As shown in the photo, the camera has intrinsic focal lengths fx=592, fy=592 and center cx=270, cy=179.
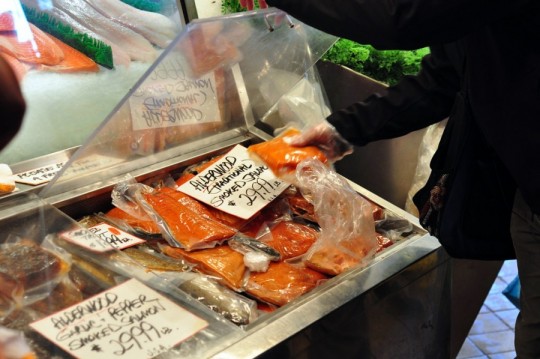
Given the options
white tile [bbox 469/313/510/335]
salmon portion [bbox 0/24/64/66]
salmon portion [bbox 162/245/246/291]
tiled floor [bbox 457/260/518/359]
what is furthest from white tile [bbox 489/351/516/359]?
salmon portion [bbox 0/24/64/66]

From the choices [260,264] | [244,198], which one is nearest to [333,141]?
[244,198]

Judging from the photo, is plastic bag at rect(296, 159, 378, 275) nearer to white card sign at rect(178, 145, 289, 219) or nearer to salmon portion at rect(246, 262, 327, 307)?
salmon portion at rect(246, 262, 327, 307)

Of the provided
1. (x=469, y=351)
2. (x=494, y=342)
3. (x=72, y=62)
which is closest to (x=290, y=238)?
(x=72, y=62)

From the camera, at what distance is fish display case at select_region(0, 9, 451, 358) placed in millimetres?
1214

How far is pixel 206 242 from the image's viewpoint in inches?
61.2

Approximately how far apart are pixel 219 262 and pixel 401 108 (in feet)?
2.17

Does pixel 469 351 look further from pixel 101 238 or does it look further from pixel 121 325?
pixel 121 325

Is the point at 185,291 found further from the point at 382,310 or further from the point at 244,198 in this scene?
the point at 382,310

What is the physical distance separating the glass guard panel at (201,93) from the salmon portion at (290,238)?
1.42 ft

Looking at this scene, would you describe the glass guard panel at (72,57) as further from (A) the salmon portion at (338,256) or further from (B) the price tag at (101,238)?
(A) the salmon portion at (338,256)

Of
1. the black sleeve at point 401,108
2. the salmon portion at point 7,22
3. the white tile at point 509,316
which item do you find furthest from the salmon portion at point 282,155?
the white tile at point 509,316

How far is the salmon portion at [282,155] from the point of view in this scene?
1607mm

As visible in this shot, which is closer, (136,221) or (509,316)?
(136,221)

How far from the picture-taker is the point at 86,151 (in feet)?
4.99
